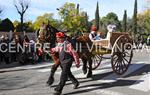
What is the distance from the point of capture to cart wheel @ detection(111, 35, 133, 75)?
1348 cm

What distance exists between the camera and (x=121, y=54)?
14.0m

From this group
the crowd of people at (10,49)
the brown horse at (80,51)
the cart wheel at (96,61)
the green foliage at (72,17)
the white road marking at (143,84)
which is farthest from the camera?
the green foliage at (72,17)

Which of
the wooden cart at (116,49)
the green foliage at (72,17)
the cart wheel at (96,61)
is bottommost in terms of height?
the cart wheel at (96,61)

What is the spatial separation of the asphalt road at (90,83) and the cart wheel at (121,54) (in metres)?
0.32

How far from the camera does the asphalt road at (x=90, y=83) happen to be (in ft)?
35.6

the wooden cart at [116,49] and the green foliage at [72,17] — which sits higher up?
the green foliage at [72,17]

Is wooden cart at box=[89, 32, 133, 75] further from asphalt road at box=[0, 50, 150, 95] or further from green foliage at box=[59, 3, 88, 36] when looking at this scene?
green foliage at box=[59, 3, 88, 36]

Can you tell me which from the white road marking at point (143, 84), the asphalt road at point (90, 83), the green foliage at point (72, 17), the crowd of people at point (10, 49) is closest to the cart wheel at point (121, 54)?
the asphalt road at point (90, 83)

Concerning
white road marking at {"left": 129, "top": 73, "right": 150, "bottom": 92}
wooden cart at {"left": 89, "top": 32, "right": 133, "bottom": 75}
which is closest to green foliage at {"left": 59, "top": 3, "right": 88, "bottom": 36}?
wooden cart at {"left": 89, "top": 32, "right": 133, "bottom": 75}

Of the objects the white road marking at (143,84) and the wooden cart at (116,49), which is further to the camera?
the wooden cart at (116,49)

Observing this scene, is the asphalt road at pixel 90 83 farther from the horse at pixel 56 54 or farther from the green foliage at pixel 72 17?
the green foliage at pixel 72 17

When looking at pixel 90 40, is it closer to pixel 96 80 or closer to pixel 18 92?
pixel 96 80

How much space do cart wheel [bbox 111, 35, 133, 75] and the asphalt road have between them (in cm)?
32

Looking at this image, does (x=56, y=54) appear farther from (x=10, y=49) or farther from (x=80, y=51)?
(x=10, y=49)
